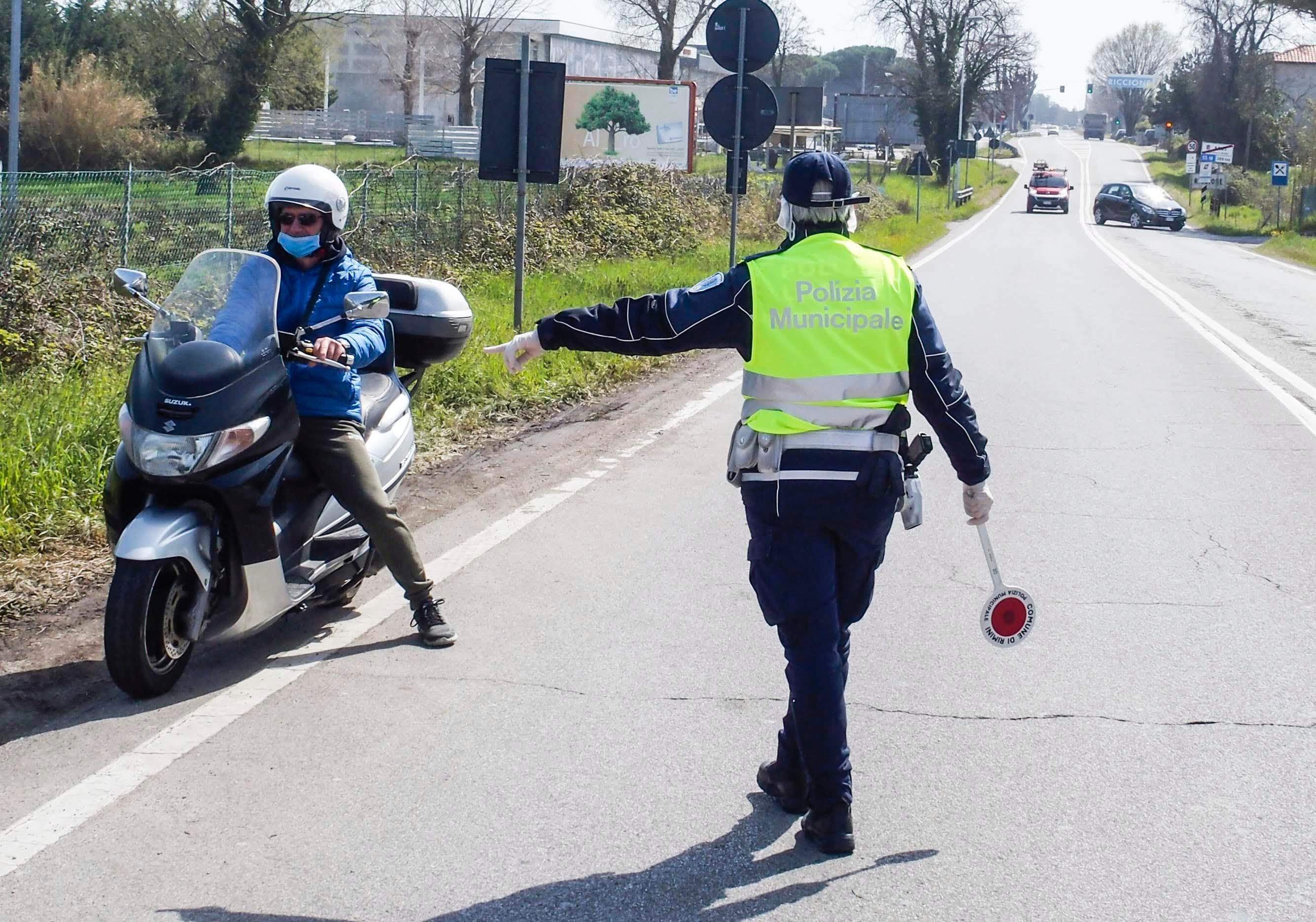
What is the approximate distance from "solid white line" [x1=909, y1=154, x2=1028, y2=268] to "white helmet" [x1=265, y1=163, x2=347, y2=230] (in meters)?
6.68

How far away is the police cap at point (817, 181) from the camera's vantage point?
3.79m

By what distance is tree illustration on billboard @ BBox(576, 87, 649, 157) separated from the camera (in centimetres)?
3538

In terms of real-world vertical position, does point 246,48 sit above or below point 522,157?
above

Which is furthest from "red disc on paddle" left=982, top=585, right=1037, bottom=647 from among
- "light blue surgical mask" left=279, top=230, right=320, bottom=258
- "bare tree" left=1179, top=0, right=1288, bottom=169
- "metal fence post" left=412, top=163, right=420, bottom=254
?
"bare tree" left=1179, top=0, right=1288, bottom=169

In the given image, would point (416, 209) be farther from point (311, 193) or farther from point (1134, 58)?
point (1134, 58)

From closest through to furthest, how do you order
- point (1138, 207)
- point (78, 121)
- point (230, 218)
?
1. point (230, 218)
2. point (78, 121)
3. point (1138, 207)

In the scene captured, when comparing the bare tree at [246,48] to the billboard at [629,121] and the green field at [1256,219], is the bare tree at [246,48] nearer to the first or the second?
the billboard at [629,121]

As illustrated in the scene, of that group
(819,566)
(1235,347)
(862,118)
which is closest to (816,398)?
(819,566)

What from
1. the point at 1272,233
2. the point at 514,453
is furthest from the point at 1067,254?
the point at 514,453

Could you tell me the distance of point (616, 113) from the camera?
35.5 metres

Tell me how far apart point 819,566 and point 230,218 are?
11132mm

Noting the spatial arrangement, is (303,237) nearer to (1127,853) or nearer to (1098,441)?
(1127,853)

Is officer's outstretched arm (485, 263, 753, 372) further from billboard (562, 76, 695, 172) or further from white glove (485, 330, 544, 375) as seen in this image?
billboard (562, 76, 695, 172)

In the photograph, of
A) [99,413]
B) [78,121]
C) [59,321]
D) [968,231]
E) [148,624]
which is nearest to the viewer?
[148,624]
